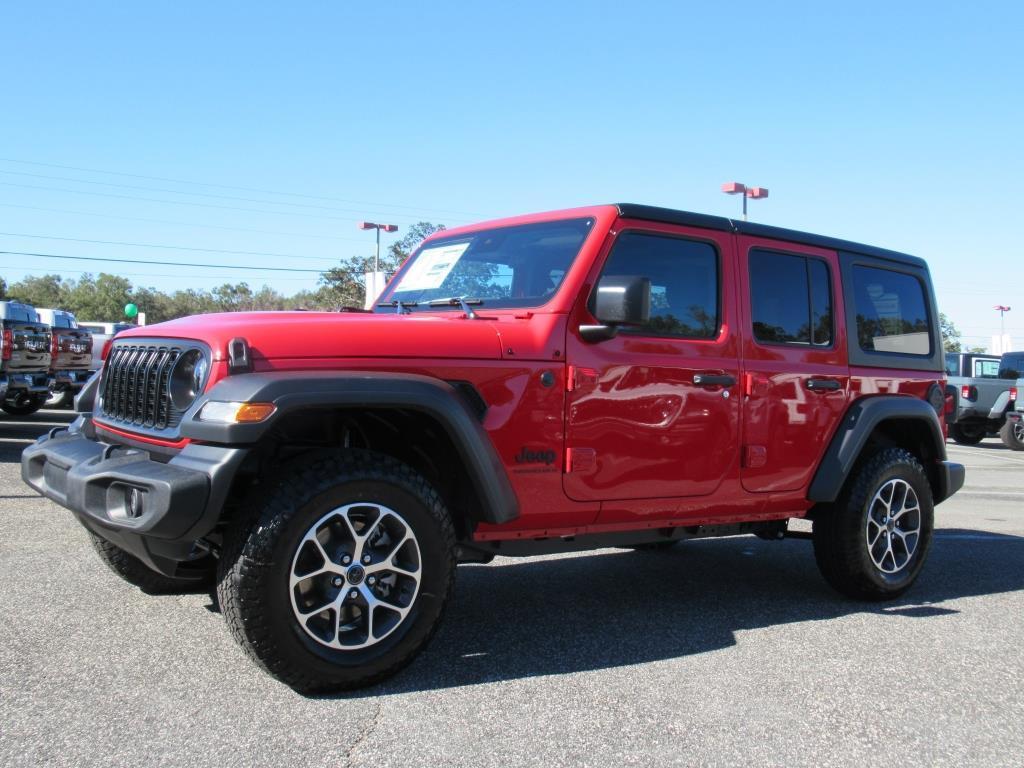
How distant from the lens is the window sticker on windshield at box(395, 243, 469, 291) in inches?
183

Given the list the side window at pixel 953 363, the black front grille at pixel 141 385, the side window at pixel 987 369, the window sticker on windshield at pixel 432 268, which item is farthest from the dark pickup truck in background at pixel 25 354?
the side window at pixel 987 369

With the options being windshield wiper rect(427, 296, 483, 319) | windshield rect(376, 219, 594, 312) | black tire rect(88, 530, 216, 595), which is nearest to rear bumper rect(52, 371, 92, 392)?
black tire rect(88, 530, 216, 595)

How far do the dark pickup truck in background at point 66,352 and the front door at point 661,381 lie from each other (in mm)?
12668

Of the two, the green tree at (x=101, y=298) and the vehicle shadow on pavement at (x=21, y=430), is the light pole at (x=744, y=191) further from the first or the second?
the green tree at (x=101, y=298)

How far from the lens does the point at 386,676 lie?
3445 millimetres

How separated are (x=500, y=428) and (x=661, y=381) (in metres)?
0.88

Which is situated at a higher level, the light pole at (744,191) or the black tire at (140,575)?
the light pole at (744,191)

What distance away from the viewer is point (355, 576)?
3383 millimetres

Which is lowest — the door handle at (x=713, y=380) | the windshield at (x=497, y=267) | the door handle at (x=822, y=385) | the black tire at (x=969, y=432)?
the black tire at (x=969, y=432)

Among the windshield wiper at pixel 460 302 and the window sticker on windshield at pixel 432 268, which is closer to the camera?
the windshield wiper at pixel 460 302

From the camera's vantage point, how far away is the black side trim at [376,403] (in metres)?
3.16

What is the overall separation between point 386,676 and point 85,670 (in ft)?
3.76

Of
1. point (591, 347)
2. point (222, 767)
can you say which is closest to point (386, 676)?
point (222, 767)

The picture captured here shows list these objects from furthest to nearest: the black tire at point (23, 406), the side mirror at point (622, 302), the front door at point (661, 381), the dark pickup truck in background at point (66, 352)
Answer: the black tire at point (23, 406) < the dark pickup truck in background at point (66, 352) < the front door at point (661, 381) < the side mirror at point (622, 302)
